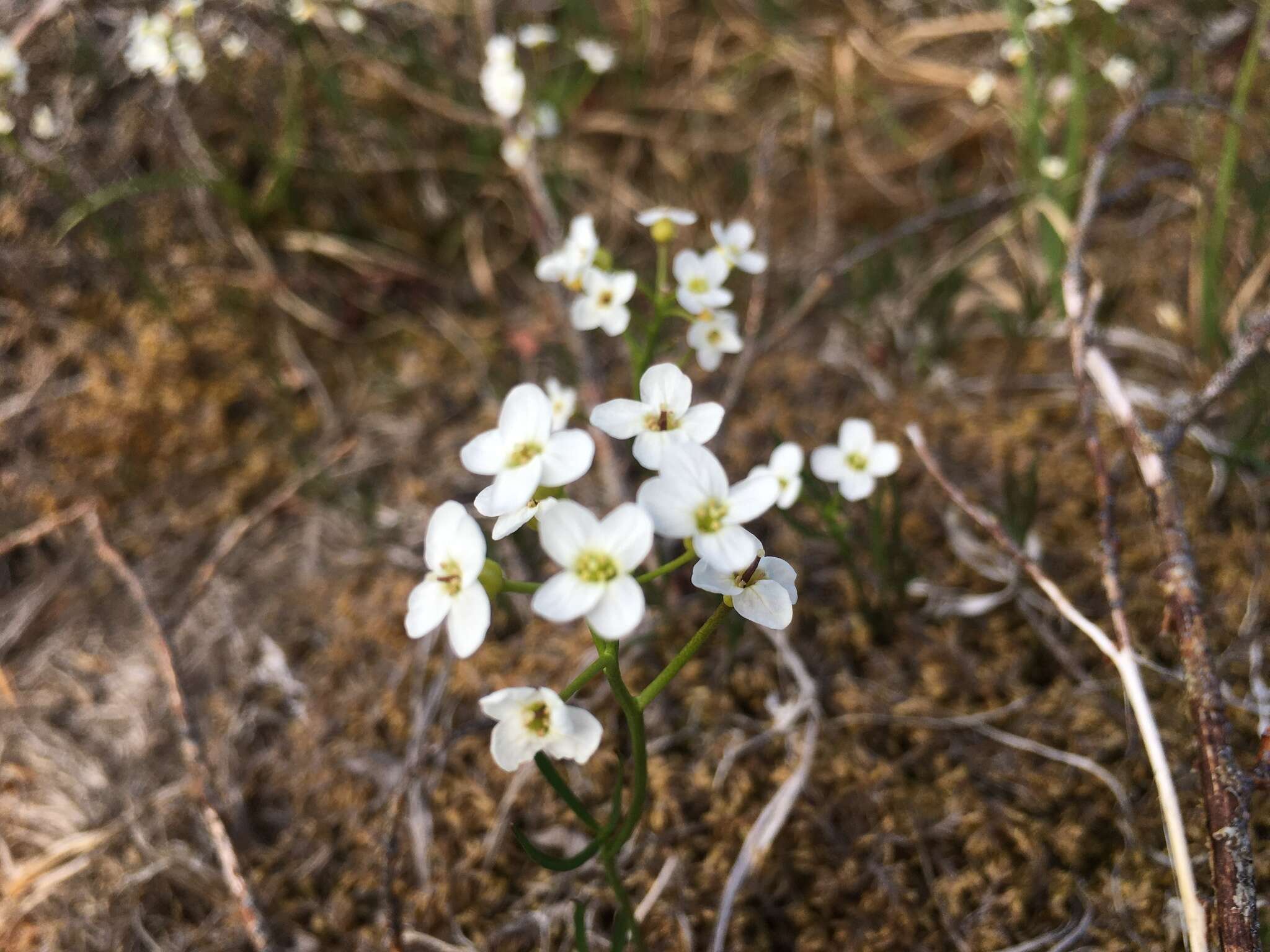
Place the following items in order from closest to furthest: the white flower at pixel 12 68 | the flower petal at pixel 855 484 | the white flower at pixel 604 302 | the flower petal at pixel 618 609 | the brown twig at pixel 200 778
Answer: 1. the flower petal at pixel 618 609
2. the brown twig at pixel 200 778
3. the white flower at pixel 604 302
4. the flower petal at pixel 855 484
5. the white flower at pixel 12 68

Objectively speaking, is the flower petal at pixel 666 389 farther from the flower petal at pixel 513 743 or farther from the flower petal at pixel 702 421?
the flower petal at pixel 513 743

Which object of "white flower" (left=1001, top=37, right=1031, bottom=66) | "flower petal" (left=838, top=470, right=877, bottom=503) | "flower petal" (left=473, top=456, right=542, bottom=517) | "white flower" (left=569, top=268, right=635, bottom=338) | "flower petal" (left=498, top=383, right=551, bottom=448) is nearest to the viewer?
"flower petal" (left=473, top=456, right=542, bottom=517)

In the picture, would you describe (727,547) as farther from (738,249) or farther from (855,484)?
(738,249)

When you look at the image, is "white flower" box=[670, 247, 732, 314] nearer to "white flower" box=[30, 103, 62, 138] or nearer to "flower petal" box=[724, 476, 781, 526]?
"flower petal" box=[724, 476, 781, 526]

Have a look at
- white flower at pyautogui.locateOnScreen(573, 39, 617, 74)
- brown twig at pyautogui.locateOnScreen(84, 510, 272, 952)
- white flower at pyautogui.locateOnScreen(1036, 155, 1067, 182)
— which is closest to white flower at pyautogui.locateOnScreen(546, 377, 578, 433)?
brown twig at pyautogui.locateOnScreen(84, 510, 272, 952)

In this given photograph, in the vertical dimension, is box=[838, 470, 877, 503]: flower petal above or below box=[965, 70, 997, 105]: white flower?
below

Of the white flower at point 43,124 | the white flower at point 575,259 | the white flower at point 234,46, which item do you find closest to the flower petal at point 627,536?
the white flower at point 575,259

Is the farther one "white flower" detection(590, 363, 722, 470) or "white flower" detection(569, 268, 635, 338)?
"white flower" detection(569, 268, 635, 338)
